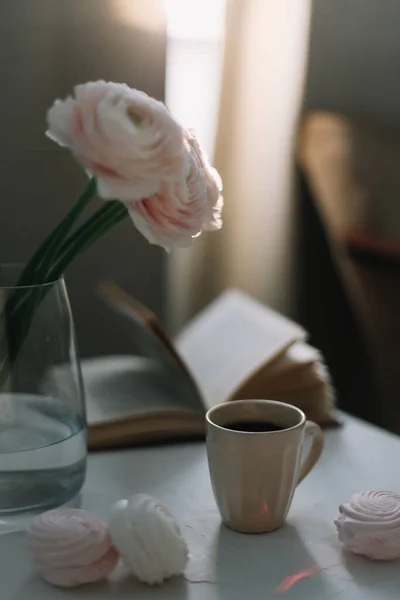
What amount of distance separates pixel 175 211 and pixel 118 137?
74 mm

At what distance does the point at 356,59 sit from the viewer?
1.56 m

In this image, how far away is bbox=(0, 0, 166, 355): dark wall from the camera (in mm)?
1195

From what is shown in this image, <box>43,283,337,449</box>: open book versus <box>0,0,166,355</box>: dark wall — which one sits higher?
<box>0,0,166,355</box>: dark wall

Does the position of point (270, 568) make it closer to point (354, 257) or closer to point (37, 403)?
point (37, 403)

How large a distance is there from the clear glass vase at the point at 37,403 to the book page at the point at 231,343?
0.23 meters

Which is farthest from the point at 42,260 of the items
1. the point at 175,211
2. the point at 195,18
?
the point at 195,18

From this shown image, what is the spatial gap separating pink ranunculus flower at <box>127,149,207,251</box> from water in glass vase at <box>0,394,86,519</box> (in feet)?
0.66

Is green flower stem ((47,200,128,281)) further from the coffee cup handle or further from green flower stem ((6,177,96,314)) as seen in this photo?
the coffee cup handle

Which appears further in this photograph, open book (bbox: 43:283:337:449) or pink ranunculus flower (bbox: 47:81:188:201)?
open book (bbox: 43:283:337:449)

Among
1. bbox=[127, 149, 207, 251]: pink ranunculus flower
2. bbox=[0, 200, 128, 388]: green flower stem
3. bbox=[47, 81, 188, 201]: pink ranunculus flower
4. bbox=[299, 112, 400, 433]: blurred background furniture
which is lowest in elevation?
bbox=[299, 112, 400, 433]: blurred background furniture

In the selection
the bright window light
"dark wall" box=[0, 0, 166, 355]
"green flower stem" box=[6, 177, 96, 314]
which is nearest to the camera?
"green flower stem" box=[6, 177, 96, 314]

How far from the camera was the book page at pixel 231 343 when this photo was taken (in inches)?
35.7

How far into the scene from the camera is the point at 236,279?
1587 millimetres

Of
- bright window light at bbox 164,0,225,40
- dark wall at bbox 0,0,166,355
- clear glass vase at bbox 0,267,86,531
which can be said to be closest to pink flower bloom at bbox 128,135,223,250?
clear glass vase at bbox 0,267,86,531
